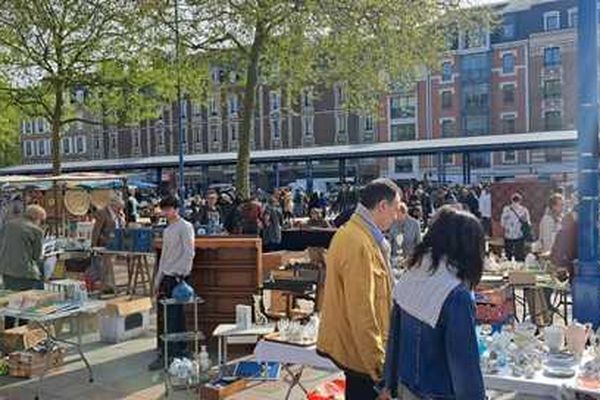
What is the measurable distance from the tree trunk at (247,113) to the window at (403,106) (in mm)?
49416

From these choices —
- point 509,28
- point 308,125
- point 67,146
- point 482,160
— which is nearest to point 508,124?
point 482,160

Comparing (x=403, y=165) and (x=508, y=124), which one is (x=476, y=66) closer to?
(x=508, y=124)

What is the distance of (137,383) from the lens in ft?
23.7

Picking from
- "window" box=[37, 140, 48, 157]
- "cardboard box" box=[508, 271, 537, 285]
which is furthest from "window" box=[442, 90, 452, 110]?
"cardboard box" box=[508, 271, 537, 285]

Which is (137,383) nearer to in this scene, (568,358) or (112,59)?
(568,358)

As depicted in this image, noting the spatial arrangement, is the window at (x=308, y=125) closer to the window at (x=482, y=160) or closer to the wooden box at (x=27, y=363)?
the window at (x=482, y=160)

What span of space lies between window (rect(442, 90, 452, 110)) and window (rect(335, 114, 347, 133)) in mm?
9097

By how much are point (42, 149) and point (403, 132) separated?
50146 mm

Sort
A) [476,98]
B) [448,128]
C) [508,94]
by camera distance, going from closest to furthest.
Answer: [508,94] < [476,98] < [448,128]

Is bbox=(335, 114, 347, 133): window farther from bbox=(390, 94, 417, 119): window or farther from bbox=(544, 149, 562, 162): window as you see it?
bbox=(544, 149, 562, 162): window

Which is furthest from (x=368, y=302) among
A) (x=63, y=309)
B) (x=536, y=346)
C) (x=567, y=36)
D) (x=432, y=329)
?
Answer: (x=567, y=36)

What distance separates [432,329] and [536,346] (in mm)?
1696

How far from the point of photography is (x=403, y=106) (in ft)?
215

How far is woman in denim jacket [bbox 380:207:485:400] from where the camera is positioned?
294 centimetres
